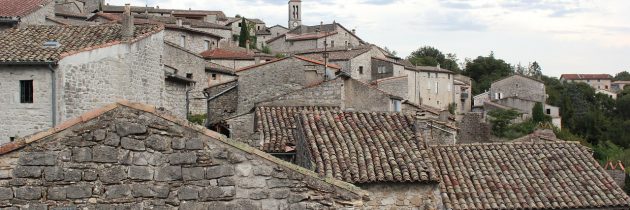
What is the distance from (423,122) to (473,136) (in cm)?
1814

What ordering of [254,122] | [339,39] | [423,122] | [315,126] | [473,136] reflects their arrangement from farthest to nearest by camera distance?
[339,39] → [473,136] → [254,122] → [423,122] → [315,126]

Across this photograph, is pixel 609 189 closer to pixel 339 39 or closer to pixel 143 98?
pixel 143 98

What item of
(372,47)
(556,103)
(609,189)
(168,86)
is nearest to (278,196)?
(609,189)

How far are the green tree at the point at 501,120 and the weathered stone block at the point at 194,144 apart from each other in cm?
5201

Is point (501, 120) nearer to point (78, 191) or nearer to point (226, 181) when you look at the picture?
point (226, 181)

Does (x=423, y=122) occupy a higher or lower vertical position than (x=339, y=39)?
lower

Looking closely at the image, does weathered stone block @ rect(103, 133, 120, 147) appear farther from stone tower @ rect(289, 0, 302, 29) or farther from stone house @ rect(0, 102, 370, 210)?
stone tower @ rect(289, 0, 302, 29)

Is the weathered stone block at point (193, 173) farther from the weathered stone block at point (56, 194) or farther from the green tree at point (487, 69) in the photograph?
the green tree at point (487, 69)

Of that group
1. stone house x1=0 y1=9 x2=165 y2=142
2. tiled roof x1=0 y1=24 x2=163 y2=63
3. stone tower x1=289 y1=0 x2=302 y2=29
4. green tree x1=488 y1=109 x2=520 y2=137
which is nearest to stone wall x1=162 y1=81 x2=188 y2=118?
tiled roof x1=0 y1=24 x2=163 y2=63

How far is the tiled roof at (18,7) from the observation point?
100ft

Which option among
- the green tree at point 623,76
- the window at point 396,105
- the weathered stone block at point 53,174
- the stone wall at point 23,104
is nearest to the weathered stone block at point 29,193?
the weathered stone block at point 53,174

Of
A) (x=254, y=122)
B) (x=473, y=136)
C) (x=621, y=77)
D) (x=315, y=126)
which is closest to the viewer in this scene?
(x=315, y=126)

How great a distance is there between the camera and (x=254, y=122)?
2181 centimetres

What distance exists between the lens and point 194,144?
24.4 ft
